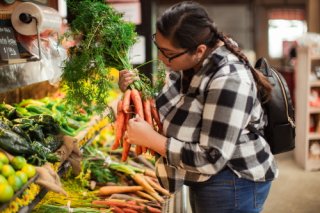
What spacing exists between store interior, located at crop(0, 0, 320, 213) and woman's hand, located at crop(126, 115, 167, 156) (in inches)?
18.1

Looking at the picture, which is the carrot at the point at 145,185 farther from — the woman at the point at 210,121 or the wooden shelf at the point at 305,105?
the wooden shelf at the point at 305,105

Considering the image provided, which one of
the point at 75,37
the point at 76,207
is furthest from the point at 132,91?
the point at 76,207

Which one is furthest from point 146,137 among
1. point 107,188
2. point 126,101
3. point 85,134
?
point 107,188

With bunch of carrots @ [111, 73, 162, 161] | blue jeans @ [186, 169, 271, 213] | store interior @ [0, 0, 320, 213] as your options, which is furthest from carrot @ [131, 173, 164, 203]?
blue jeans @ [186, 169, 271, 213]

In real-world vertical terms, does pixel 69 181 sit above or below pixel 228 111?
below

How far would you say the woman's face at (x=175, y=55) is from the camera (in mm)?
1954

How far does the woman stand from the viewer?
6.13ft

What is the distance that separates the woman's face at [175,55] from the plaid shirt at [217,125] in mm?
57

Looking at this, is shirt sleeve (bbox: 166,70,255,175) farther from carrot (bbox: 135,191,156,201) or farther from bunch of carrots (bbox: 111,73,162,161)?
carrot (bbox: 135,191,156,201)

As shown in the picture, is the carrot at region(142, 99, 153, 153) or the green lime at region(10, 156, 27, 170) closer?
the green lime at region(10, 156, 27, 170)

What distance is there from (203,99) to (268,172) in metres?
0.45

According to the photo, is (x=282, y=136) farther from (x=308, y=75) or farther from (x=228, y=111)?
(x=308, y=75)


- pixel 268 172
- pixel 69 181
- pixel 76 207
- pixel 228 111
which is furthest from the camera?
pixel 69 181

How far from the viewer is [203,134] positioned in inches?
75.2
